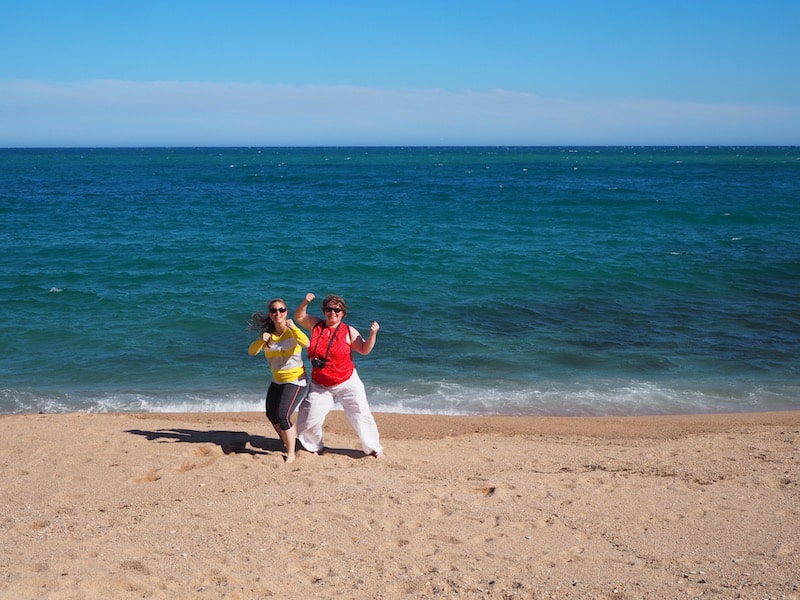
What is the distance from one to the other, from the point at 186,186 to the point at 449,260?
32.9 m

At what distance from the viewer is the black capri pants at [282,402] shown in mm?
6699

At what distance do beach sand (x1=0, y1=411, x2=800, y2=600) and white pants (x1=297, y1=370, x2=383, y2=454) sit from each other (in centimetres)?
26

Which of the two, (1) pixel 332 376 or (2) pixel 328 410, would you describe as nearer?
(1) pixel 332 376

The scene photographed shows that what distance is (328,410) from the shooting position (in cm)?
687

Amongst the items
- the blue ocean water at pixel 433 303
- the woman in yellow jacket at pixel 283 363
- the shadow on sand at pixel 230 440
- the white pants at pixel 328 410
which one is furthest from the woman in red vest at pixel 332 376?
the blue ocean water at pixel 433 303

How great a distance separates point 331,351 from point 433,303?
898cm

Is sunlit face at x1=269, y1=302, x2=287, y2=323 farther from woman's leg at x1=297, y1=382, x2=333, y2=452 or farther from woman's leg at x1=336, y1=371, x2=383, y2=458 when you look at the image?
woman's leg at x1=336, y1=371, x2=383, y2=458

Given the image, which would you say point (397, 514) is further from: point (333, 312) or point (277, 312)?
point (277, 312)

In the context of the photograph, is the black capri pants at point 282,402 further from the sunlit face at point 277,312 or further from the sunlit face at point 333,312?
the sunlit face at point 333,312

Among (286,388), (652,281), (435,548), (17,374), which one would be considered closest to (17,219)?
(17,374)

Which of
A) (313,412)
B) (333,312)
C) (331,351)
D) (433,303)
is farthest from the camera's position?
(433,303)

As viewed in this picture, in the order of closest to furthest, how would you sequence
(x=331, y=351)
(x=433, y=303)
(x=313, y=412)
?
(x=331, y=351), (x=313, y=412), (x=433, y=303)

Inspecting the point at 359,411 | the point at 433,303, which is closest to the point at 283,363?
the point at 359,411

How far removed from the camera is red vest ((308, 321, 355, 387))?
669cm
